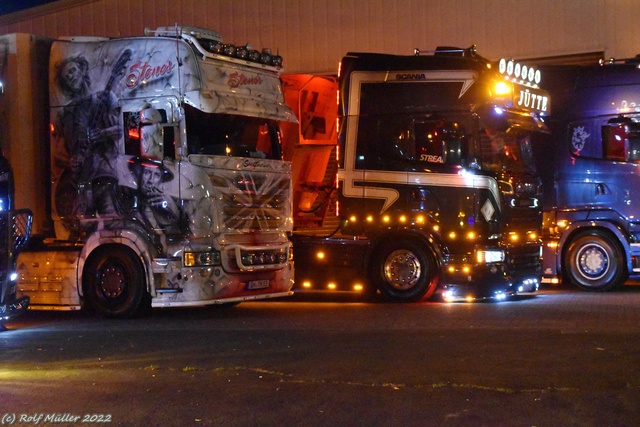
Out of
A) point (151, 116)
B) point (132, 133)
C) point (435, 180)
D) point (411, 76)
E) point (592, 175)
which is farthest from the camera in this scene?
point (592, 175)

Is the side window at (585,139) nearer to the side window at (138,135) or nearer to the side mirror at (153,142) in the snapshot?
the side window at (138,135)

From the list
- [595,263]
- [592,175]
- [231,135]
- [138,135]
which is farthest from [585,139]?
[138,135]

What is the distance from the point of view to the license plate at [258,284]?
11570mm

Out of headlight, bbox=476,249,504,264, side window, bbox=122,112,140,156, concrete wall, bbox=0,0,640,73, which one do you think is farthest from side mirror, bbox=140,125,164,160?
concrete wall, bbox=0,0,640,73

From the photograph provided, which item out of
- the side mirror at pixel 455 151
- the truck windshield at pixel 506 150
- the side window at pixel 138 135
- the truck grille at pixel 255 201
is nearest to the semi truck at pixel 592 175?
the truck windshield at pixel 506 150

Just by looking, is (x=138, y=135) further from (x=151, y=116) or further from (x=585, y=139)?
(x=585, y=139)

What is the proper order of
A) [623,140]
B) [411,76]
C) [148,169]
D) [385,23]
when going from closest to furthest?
[148,169] → [411,76] → [623,140] → [385,23]

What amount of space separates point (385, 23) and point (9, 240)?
11125 millimetres

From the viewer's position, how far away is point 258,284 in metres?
11.7

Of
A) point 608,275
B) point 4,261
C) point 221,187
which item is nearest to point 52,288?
point 4,261

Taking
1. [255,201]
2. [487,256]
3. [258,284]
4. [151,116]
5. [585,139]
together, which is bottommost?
[258,284]

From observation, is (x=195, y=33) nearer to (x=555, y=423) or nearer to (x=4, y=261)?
A: (x=4, y=261)

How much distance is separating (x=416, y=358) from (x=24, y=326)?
618 cm

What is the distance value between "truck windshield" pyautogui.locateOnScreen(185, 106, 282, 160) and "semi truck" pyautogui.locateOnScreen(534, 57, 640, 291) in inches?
184
